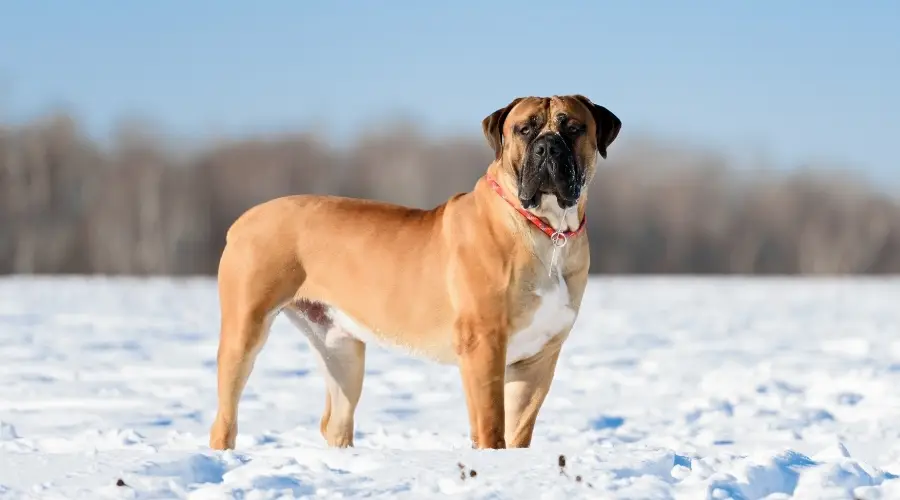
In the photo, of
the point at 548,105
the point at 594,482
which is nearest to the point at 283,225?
the point at 548,105

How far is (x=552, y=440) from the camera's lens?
6.82 m

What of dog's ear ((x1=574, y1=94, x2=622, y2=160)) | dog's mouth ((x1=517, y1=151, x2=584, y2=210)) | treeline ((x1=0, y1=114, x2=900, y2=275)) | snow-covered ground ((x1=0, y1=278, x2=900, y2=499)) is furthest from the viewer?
treeline ((x1=0, y1=114, x2=900, y2=275))

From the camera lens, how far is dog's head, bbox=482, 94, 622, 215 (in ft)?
15.8

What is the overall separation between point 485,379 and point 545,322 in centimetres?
40

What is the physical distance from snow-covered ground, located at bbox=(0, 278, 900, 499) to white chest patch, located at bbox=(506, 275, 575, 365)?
A: 0.62 m

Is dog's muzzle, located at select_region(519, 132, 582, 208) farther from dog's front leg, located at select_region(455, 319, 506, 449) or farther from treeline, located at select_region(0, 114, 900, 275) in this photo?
treeline, located at select_region(0, 114, 900, 275)

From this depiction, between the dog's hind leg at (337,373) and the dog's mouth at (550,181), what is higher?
the dog's mouth at (550,181)

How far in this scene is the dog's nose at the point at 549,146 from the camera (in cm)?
480

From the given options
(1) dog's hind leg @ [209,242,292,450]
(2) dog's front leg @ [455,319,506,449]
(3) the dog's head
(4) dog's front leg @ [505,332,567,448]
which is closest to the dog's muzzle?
(3) the dog's head

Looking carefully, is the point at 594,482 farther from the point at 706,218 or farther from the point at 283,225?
the point at 706,218

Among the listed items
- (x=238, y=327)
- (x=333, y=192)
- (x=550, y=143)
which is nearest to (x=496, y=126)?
(x=550, y=143)

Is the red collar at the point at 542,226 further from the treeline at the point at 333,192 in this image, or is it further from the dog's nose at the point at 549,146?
the treeline at the point at 333,192

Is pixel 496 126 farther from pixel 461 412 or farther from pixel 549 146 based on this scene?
pixel 461 412

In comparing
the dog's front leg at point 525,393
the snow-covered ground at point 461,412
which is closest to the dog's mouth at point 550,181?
the dog's front leg at point 525,393
